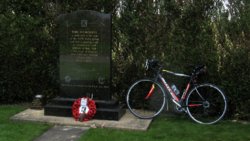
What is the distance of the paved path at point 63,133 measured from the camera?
290 inches

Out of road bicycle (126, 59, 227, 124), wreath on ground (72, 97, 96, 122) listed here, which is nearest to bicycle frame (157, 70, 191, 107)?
road bicycle (126, 59, 227, 124)

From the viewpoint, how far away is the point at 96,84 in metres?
8.56

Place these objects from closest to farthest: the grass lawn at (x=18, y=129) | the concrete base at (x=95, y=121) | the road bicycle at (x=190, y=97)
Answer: the grass lawn at (x=18, y=129) < the concrete base at (x=95, y=121) < the road bicycle at (x=190, y=97)

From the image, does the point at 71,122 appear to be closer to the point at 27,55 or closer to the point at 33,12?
the point at 27,55

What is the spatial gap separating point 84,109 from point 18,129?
3.84 ft

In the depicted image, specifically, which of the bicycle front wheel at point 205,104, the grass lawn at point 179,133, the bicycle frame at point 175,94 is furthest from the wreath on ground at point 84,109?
the bicycle front wheel at point 205,104

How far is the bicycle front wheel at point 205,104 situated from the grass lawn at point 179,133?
0.85ft

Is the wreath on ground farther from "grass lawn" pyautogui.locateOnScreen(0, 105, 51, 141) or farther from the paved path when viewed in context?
"grass lawn" pyautogui.locateOnScreen(0, 105, 51, 141)

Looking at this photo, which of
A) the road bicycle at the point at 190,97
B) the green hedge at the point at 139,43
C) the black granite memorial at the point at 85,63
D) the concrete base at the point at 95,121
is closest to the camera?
the concrete base at the point at 95,121

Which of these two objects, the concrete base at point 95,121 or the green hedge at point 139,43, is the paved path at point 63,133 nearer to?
the concrete base at point 95,121

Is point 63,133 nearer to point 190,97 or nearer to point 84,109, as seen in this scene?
point 84,109

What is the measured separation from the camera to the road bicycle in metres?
8.52

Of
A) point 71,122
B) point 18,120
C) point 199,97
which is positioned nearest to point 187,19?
point 199,97

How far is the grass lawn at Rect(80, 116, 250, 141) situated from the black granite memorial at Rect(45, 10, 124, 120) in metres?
0.74
